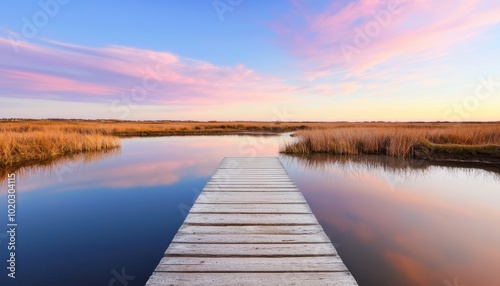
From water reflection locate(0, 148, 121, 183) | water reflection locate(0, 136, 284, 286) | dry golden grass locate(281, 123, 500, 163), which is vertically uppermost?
dry golden grass locate(281, 123, 500, 163)

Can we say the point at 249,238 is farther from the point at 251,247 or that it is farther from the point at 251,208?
the point at 251,208

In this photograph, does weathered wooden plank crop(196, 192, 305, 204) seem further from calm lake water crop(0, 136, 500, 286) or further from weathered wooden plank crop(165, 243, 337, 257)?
weathered wooden plank crop(165, 243, 337, 257)

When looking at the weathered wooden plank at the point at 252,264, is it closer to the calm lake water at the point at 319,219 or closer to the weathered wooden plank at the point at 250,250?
the weathered wooden plank at the point at 250,250

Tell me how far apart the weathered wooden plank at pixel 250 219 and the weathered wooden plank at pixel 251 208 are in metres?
Result: 0.15

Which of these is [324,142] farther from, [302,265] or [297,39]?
[302,265]

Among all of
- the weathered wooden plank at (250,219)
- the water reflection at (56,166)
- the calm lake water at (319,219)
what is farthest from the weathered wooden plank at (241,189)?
the water reflection at (56,166)

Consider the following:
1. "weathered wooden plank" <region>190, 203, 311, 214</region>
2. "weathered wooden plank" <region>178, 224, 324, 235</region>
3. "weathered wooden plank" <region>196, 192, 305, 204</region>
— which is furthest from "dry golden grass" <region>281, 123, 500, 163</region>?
"weathered wooden plank" <region>178, 224, 324, 235</region>

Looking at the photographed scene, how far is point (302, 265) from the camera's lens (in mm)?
2438

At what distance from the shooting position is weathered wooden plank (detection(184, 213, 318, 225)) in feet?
11.4

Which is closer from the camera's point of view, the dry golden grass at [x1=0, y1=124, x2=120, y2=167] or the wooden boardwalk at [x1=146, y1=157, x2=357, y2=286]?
the wooden boardwalk at [x1=146, y1=157, x2=357, y2=286]

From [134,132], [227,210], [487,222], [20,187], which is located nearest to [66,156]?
[20,187]

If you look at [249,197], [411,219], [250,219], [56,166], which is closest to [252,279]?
[250,219]

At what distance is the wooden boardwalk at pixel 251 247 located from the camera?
88.5 inches

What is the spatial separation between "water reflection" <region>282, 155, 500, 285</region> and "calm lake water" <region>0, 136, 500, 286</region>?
2cm
